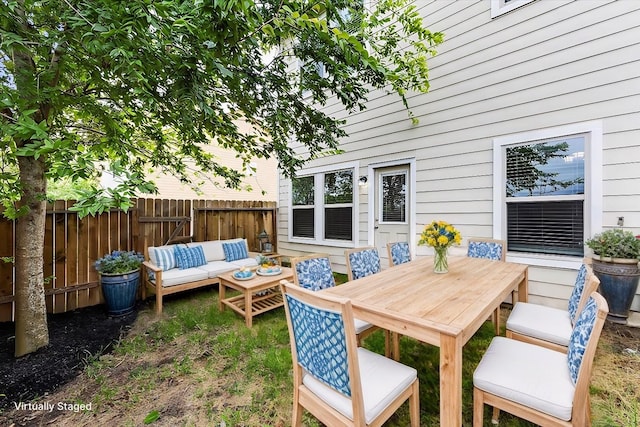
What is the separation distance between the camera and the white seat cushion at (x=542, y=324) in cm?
184

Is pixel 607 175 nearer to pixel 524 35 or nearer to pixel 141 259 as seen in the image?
pixel 524 35

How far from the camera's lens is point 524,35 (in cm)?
340

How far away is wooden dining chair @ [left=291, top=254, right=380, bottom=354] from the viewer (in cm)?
218

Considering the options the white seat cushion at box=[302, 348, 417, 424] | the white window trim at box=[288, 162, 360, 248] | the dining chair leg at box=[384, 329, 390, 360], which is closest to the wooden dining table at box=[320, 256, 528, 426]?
the white seat cushion at box=[302, 348, 417, 424]

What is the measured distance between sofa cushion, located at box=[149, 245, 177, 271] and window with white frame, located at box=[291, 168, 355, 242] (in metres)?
2.49

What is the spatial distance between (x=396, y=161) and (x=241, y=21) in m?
3.50

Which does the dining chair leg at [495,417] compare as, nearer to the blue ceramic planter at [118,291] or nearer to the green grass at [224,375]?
the green grass at [224,375]

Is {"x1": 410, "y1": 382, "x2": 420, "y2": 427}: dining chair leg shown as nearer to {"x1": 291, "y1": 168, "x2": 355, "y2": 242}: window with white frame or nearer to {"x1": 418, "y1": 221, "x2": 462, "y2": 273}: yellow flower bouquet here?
{"x1": 418, "y1": 221, "x2": 462, "y2": 273}: yellow flower bouquet

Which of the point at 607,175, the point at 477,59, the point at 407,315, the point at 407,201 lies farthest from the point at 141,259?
the point at 607,175

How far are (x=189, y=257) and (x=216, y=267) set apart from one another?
47 cm

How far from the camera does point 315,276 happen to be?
2389 millimetres

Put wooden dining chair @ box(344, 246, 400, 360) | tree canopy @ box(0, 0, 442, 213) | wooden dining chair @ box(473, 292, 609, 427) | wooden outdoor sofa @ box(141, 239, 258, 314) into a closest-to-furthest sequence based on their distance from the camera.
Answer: wooden dining chair @ box(473, 292, 609, 427)
tree canopy @ box(0, 0, 442, 213)
wooden dining chair @ box(344, 246, 400, 360)
wooden outdoor sofa @ box(141, 239, 258, 314)

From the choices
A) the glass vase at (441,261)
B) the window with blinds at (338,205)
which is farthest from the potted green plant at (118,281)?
the glass vase at (441,261)

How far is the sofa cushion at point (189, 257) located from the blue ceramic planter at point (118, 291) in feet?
2.47
